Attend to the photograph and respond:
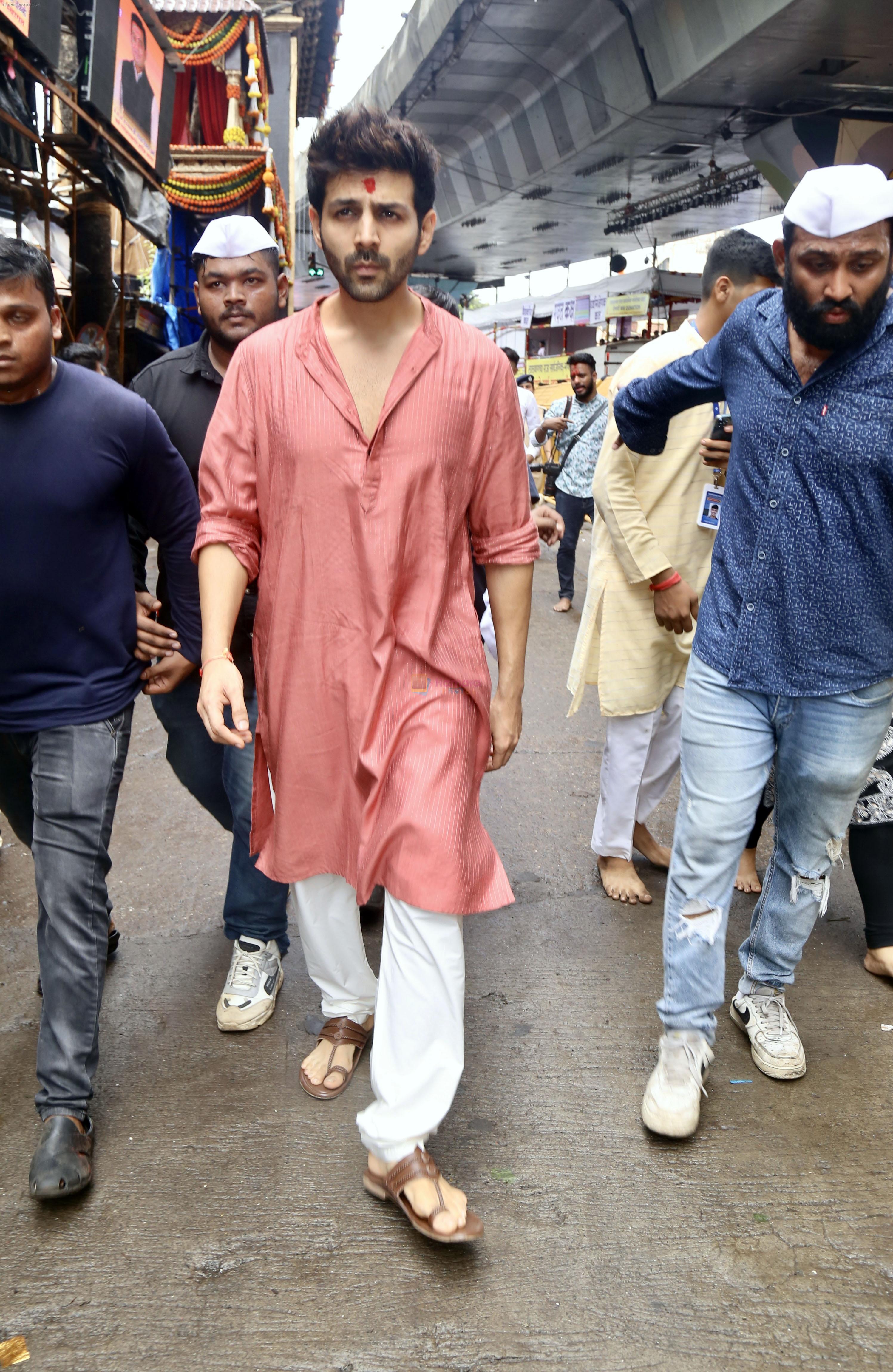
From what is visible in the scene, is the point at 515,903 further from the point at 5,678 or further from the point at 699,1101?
the point at 5,678

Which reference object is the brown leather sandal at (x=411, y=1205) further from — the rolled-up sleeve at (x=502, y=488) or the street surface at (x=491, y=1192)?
the rolled-up sleeve at (x=502, y=488)

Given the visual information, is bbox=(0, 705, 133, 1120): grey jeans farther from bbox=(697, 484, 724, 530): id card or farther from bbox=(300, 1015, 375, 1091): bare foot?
bbox=(697, 484, 724, 530): id card

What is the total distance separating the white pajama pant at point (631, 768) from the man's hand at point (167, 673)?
1587 millimetres

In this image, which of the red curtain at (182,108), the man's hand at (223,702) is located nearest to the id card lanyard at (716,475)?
the man's hand at (223,702)

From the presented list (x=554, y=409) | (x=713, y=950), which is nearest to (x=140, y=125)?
(x=554, y=409)

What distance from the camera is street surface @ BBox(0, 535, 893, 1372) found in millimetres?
1927

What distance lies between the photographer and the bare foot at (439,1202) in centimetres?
208

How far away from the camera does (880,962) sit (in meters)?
3.27

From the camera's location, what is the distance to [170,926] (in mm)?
3615

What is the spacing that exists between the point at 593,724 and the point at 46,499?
4180 mm

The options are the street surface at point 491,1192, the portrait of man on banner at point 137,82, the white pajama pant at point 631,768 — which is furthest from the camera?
the portrait of man on banner at point 137,82

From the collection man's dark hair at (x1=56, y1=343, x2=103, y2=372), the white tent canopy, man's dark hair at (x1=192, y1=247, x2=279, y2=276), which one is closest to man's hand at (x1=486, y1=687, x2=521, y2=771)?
man's dark hair at (x1=192, y1=247, x2=279, y2=276)

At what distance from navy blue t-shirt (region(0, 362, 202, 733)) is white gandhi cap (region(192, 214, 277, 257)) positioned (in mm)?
844

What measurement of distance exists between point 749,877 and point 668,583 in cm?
123
